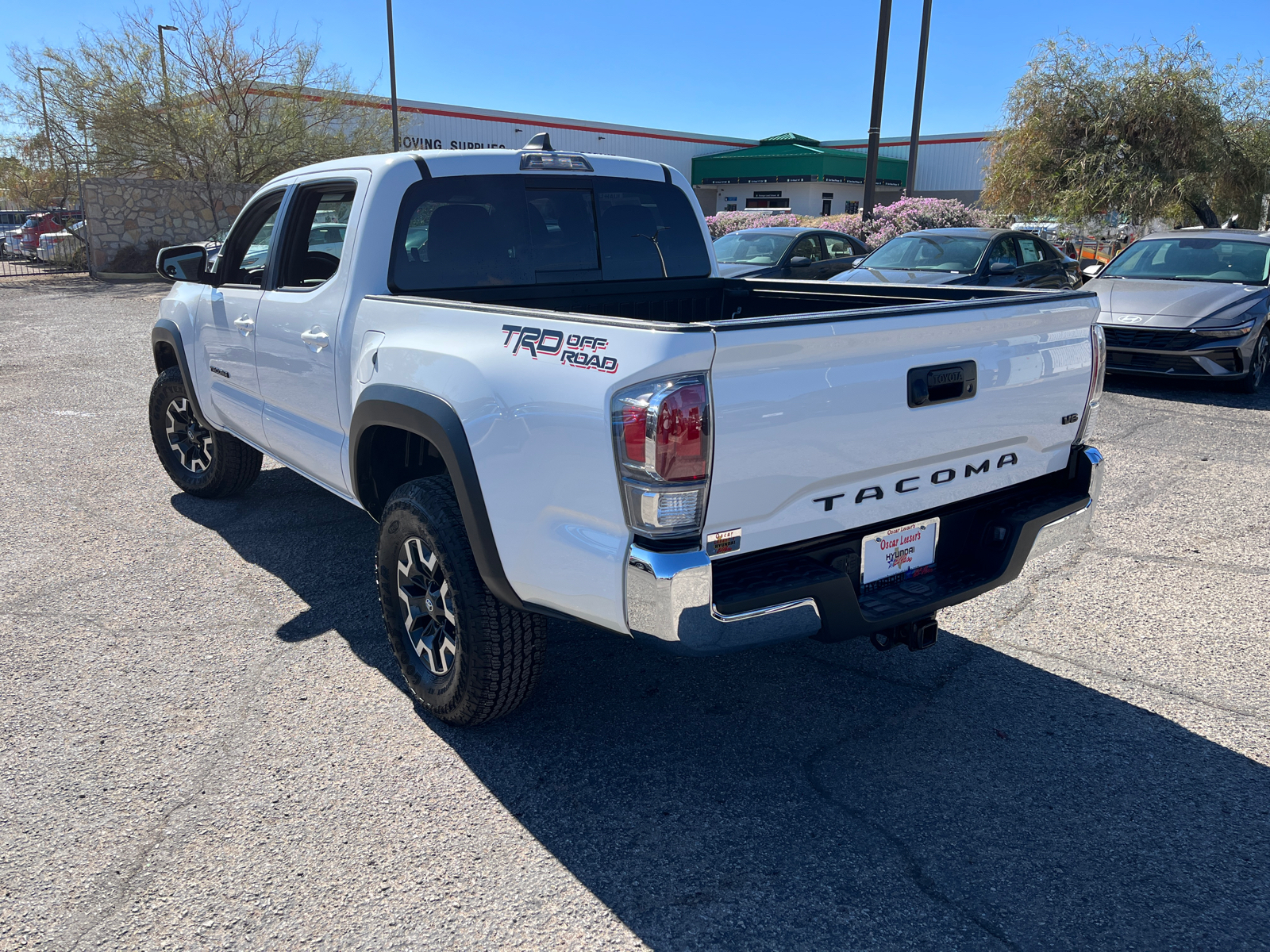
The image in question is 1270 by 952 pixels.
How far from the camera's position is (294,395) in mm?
4270

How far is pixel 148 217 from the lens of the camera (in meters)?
23.6

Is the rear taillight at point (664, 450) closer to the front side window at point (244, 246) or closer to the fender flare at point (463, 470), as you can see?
the fender flare at point (463, 470)

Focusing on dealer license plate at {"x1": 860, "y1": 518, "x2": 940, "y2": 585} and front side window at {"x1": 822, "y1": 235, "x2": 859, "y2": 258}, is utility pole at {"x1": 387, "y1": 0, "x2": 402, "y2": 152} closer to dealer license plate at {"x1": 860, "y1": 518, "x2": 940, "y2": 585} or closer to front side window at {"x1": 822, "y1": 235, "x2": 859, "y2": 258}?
front side window at {"x1": 822, "y1": 235, "x2": 859, "y2": 258}

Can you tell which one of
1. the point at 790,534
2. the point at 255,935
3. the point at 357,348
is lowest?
the point at 255,935

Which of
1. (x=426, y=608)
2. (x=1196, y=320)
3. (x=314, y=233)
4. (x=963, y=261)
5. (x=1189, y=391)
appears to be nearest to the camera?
(x=426, y=608)

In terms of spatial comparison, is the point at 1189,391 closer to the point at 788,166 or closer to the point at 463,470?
the point at 463,470

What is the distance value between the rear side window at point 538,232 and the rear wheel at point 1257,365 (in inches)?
300

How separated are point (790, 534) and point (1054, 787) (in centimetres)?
130

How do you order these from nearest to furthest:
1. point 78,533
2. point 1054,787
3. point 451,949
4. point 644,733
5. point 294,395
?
point 451,949 → point 1054,787 → point 644,733 → point 294,395 → point 78,533

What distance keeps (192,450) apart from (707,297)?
3438mm

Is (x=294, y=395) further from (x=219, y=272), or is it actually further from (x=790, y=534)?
(x=790, y=534)

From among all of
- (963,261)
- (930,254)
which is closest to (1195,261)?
(963,261)

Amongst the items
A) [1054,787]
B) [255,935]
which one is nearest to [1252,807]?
[1054,787]

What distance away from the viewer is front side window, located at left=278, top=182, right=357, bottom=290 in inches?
167
